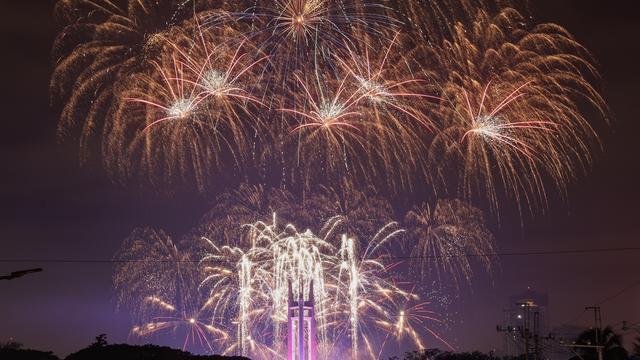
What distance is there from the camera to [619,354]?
6397 centimetres

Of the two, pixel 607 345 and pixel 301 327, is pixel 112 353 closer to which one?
pixel 301 327

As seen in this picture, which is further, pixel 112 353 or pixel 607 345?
pixel 607 345

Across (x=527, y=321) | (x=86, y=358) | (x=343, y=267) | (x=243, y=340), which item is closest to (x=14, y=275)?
(x=86, y=358)

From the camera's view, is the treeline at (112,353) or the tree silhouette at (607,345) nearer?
the treeline at (112,353)

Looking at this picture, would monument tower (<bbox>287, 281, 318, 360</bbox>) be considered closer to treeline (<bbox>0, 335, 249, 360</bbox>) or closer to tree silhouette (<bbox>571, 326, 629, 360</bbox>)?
treeline (<bbox>0, 335, 249, 360</bbox>)

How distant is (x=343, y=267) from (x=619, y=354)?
24.0m

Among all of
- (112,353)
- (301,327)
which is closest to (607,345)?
(301,327)

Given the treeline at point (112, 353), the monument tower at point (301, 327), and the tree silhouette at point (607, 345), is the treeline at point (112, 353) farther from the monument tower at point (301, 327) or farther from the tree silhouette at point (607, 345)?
the tree silhouette at point (607, 345)

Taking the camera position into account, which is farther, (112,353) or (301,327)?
(301,327)

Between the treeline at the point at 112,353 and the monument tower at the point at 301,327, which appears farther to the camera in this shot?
the monument tower at the point at 301,327

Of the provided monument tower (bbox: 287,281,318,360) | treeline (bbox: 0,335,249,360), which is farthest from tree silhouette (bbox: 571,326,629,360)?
treeline (bbox: 0,335,249,360)

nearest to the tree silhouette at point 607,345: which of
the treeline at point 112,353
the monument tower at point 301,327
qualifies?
the monument tower at point 301,327

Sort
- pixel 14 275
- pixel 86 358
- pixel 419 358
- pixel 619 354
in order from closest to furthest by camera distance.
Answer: pixel 14 275 → pixel 86 358 → pixel 619 354 → pixel 419 358

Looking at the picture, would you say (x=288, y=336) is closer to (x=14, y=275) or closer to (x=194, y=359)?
(x=194, y=359)
